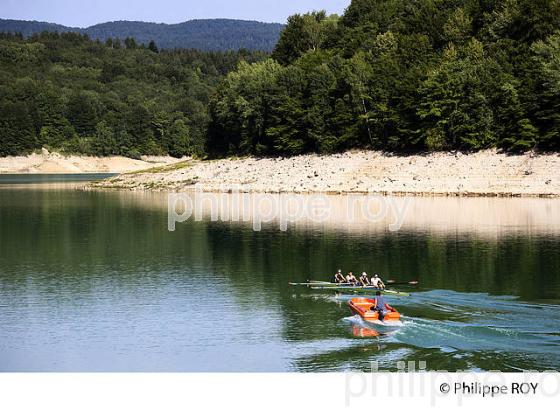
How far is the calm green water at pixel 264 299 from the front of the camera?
113 feet

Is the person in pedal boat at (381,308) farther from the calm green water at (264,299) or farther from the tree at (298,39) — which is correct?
the tree at (298,39)

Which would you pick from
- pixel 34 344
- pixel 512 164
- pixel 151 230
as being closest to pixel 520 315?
pixel 34 344

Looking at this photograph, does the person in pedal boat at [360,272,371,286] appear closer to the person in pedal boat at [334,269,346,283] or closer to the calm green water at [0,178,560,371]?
the person in pedal boat at [334,269,346,283]

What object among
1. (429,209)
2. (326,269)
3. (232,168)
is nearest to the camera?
(326,269)

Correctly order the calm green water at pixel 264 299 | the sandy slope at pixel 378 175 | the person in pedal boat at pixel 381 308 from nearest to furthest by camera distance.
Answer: the calm green water at pixel 264 299
the person in pedal boat at pixel 381 308
the sandy slope at pixel 378 175

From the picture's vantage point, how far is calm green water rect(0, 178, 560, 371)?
34.5 meters

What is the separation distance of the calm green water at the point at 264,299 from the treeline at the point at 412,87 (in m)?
38.5

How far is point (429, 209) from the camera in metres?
86.1

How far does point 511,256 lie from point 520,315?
17.5 metres

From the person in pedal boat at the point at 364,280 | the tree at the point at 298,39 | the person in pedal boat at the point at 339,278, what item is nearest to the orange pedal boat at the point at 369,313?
the person in pedal boat at the point at 364,280

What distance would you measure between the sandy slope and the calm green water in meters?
27.8

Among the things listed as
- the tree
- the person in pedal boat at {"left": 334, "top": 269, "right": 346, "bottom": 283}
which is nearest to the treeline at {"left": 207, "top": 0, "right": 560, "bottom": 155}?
the tree
